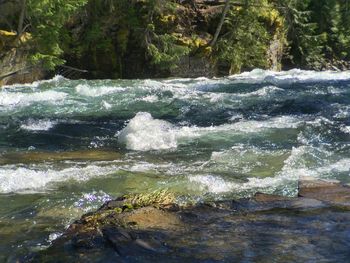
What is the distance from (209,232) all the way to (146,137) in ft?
21.1

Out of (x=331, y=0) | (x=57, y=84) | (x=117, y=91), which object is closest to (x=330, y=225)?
(x=117, y=91)

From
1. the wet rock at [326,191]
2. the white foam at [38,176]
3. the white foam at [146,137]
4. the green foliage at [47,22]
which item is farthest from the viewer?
the green foliage at [47,22]

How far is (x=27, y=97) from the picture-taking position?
57.7 ft

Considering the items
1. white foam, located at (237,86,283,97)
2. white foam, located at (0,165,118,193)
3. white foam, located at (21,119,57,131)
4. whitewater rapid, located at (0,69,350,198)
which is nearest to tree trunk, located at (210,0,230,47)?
whitewater rapid, located at (0,69,350,198)

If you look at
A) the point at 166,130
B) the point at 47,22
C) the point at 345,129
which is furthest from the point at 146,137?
the point at 47,22

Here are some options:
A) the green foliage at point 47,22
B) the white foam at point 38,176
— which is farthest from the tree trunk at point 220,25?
the white foam at point 38,176

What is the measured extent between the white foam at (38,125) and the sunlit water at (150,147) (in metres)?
0.03

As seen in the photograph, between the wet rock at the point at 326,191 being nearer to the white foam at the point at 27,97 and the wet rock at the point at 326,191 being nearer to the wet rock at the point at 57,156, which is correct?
the wet rock at the point at 57,156

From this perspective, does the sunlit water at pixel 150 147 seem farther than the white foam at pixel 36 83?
No

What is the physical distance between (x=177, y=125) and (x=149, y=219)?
8.49m

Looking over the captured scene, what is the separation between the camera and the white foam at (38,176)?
24.8 feet

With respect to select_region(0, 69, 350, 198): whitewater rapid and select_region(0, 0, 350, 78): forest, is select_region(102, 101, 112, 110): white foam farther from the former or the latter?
select_region(0, 0, 350, 78): forest

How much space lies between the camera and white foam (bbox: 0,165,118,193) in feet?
24.8

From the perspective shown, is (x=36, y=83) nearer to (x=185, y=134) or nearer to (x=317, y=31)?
(x=185, y=134)
